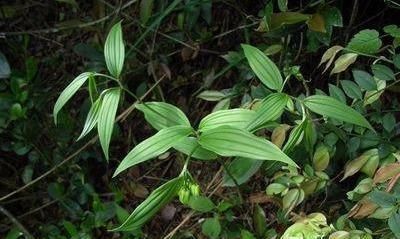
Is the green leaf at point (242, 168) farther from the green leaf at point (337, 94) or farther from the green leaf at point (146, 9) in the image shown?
the green leaf at point (146, 9)

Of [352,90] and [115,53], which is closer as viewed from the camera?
[115,53]

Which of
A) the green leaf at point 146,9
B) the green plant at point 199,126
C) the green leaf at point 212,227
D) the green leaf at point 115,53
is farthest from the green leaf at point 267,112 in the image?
the green leaf at point 146,9

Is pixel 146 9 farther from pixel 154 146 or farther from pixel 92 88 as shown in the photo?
pixel 154 146

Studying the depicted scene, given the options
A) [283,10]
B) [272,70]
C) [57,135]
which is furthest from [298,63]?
[57,135]

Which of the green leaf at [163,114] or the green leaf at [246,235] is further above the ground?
the green leaf at [163,114]

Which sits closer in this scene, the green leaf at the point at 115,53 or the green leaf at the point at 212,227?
the green leaf at the point at 115,53

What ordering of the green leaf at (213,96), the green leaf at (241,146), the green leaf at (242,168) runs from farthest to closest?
the green leaf at (213,96) → the green leaf at (242,168) → the green leaf at (241,146)

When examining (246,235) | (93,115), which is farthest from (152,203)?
(246,235)

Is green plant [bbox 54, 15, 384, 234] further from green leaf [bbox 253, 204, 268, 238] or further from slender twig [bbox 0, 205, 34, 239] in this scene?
slender twig [bbox 0, 205, 34, 239]
